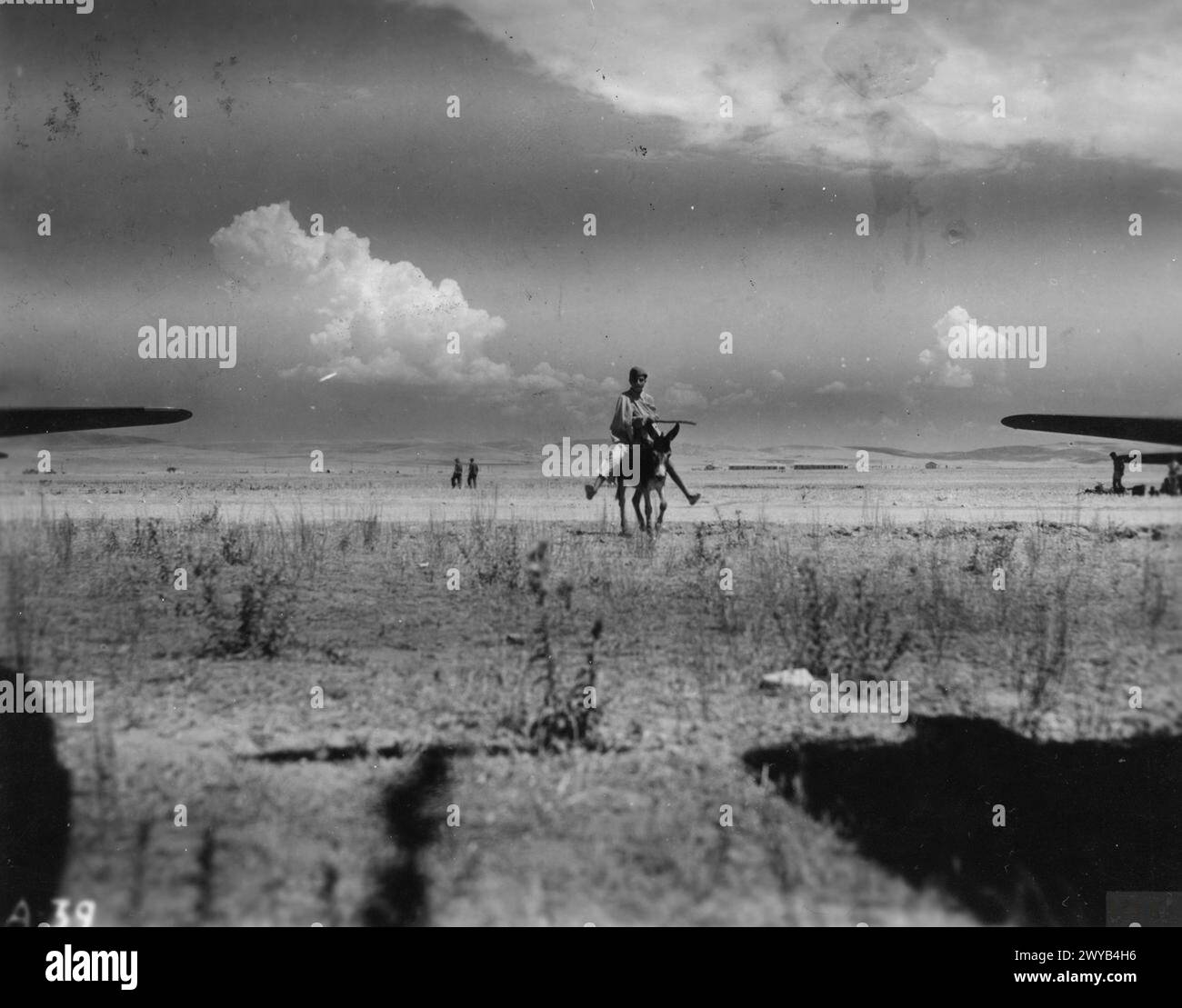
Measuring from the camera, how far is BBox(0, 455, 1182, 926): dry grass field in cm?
345

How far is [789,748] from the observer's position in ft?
15.1

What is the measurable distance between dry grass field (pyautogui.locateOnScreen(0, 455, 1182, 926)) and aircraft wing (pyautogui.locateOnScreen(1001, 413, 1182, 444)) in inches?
74.2

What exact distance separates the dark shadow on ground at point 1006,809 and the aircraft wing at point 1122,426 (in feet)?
6.16

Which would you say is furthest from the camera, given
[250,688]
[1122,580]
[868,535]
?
[868,535]

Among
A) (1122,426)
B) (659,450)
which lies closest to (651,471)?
(659,450)

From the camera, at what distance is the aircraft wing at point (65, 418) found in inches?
121

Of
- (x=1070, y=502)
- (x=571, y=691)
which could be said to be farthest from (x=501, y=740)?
(x=1070, y=502)

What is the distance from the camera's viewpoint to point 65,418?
10.3ft

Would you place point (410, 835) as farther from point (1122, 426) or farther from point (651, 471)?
point (651, 471)

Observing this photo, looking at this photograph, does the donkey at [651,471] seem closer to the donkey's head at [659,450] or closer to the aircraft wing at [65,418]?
the donkey's head at [659,450]

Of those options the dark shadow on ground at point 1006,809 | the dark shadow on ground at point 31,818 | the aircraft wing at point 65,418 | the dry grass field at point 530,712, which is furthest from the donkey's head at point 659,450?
the aircraft wing at point 65,418

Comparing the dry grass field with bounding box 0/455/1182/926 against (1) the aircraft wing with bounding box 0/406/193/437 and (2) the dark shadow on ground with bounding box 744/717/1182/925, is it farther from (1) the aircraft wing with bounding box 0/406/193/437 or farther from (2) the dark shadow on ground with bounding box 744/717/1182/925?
(1) the aircraft wing with bounding box 0/406/193/437

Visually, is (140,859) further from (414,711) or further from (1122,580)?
(1122,580)

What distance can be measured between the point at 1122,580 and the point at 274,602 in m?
7.67
